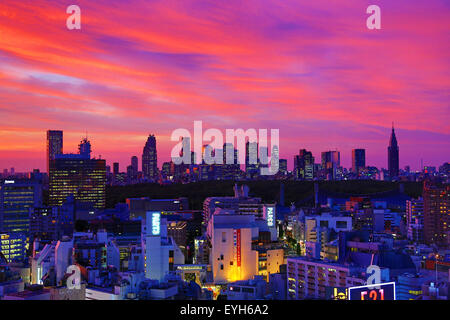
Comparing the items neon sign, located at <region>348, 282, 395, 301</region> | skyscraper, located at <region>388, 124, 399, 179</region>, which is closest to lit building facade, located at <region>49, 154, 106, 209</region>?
skyscraper, located at <region>388, 124, 399, 179</region>

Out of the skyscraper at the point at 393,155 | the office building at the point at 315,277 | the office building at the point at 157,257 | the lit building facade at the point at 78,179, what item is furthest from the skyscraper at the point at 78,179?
the office building at the point at 315,277

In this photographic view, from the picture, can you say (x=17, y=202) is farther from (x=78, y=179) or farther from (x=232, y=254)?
(x=232, y=254)

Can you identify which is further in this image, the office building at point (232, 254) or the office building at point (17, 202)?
the office building at point (17, 202)

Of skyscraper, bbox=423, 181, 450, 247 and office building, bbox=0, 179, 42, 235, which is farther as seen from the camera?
office building, bbox=0, 179, 42, 235

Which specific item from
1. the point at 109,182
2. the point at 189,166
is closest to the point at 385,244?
the point at 189,166

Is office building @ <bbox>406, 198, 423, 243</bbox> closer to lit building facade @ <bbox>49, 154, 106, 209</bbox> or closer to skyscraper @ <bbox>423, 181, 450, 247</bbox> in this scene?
skyscraper @ <bbox>423, 181, 450, 247</bbox>

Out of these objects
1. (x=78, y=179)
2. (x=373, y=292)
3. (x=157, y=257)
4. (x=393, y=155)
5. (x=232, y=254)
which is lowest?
(x=232, y=254)

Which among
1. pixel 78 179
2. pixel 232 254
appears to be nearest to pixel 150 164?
pixel 78 179

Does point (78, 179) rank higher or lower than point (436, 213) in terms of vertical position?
higher

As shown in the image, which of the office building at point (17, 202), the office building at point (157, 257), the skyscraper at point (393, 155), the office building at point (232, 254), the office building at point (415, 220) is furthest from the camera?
the skyscraper at point (393, 155)

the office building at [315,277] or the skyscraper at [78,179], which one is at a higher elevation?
the skyscraper at [78,179]

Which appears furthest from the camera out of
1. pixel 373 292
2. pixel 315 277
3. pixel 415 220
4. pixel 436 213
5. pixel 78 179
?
pixel 78 179

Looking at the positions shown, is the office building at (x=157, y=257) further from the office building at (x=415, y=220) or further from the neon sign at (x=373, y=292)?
the office building at (x=415, y=220)
